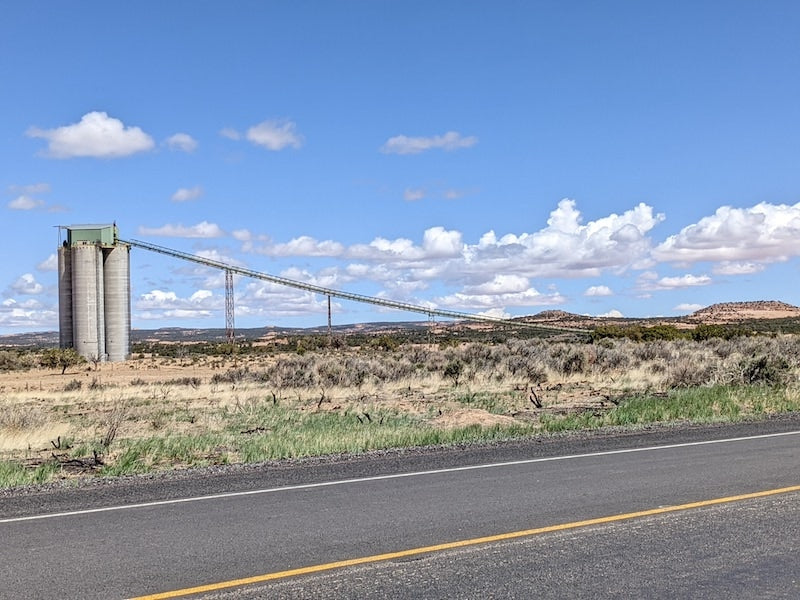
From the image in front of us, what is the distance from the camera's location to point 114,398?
32.4 metres

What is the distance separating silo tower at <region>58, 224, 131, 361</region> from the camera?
193 feet

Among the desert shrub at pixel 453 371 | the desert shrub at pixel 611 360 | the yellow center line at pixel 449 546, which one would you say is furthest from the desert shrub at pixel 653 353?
the yellow center line at pixel 449 546

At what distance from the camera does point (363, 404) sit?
26406 millimetres

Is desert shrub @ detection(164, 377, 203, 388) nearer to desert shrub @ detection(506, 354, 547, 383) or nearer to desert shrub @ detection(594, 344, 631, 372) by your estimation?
desert shrub @ detection(506, 354, 547, 383)

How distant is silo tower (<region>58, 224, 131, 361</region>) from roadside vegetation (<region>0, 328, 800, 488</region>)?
35.5 feet

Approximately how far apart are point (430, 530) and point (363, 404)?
59.9ft

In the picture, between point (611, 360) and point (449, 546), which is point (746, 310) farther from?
point (449, 546)

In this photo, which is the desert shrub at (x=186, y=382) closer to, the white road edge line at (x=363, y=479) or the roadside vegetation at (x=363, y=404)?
the roadside vegetation at (x=363, y=404)

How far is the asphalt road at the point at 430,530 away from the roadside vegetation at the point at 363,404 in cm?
363

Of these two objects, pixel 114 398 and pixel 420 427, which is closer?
pixel 420 427

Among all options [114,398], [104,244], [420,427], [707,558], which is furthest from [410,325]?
[707,558]

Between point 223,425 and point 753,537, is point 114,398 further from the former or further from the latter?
point 753,537

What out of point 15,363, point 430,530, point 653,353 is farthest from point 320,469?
point 15,363

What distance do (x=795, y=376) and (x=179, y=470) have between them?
21103 millimetres
